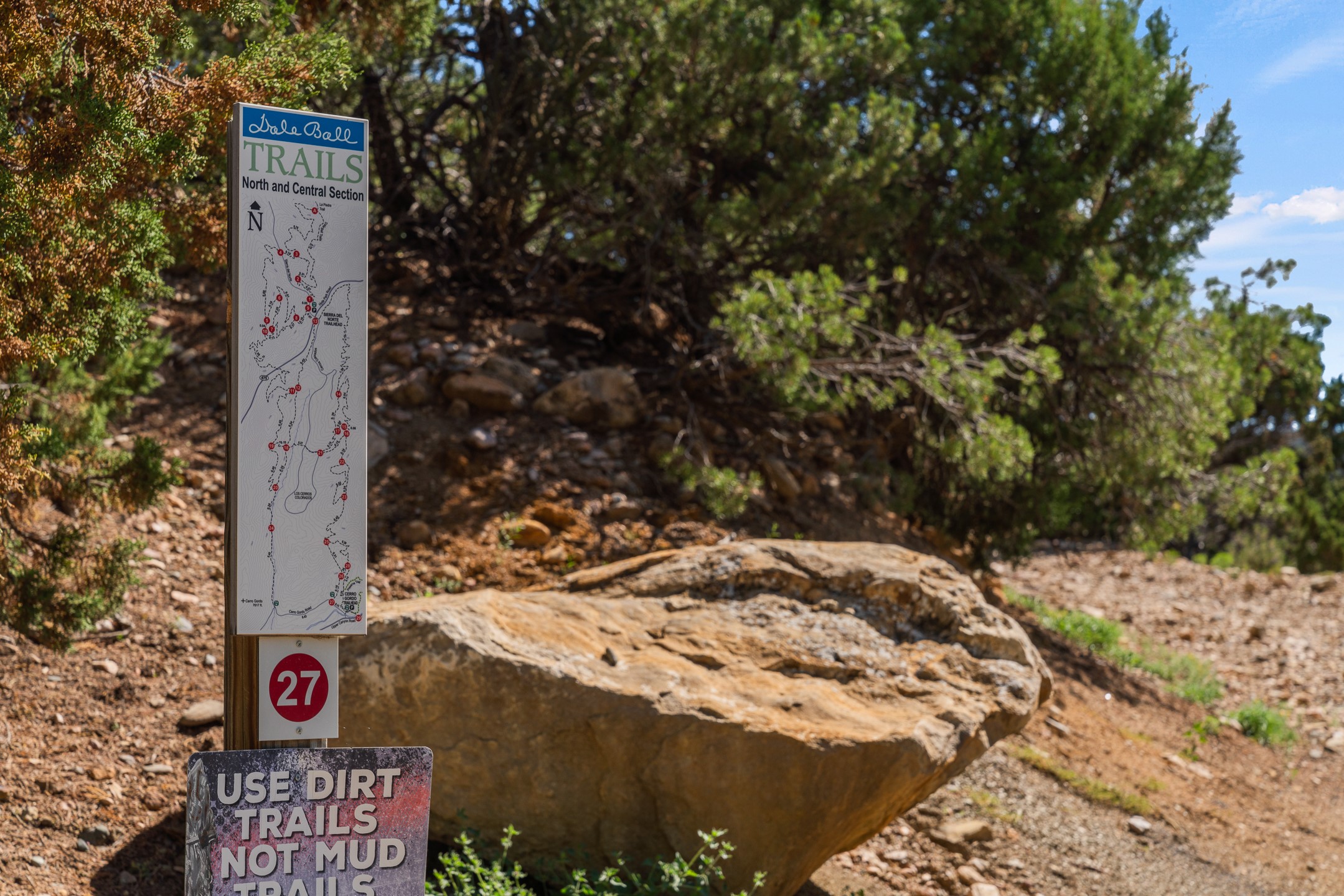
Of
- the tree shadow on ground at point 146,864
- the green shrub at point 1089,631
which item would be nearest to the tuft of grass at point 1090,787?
the green shrub at point 1089,631

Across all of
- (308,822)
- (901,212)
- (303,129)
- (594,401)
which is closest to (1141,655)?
(901,212)

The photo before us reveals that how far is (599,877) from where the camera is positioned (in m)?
3.50

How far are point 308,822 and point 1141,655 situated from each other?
868 cm

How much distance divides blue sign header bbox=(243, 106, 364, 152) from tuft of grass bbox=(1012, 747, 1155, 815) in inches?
193

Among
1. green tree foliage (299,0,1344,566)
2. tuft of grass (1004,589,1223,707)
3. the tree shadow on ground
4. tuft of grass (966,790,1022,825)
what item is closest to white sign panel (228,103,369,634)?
the tree shadow on ground

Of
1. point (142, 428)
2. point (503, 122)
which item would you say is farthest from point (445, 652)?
point (503, 122)

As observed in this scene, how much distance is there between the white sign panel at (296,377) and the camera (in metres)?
2.33

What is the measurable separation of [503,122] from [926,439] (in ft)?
11.6

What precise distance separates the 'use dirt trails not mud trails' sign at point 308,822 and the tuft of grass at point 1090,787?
4361 mm

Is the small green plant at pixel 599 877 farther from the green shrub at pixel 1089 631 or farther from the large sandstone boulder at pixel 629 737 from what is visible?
the green shrub at pixel 1089 631

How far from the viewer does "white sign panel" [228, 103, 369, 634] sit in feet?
7.64

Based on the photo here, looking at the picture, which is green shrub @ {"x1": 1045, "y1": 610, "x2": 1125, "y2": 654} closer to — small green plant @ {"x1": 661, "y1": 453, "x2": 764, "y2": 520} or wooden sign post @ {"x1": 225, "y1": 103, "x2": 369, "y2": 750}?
small green plant @ {"x1": 661, "y1": 453, "x2": 764, "y2": 520}

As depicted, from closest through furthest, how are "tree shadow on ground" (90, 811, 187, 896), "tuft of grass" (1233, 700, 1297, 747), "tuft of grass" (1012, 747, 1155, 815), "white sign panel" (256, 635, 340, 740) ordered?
"white sign panel" (256, 635, 340, 740) → "tree shadow on ground" (90, 811, 187, 896) → "tuft of grass" (1012, 747, 1155, 815) → "tuft of grass" (1233, 700, 1297, 747)

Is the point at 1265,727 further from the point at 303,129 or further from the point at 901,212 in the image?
the point at 303,129
